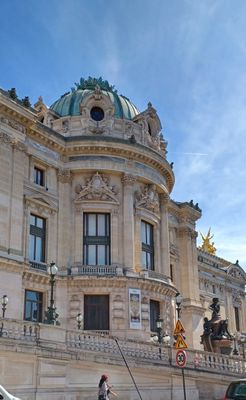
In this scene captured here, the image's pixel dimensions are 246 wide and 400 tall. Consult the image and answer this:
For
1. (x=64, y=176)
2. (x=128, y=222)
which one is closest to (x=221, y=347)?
(x=128, y=222)

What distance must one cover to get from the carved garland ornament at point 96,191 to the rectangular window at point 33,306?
7.50 metres

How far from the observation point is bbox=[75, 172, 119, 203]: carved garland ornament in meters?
39.6

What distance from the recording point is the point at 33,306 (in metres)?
35.4

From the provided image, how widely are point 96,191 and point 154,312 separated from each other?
31.2 feet

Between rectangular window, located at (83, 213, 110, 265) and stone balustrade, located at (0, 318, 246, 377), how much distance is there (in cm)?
1126

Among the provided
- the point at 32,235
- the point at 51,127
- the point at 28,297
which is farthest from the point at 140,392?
the point at 51,127

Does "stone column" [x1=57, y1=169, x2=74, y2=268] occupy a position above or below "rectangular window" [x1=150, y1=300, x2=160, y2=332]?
above

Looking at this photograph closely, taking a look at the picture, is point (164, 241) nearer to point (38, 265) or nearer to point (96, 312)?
point (96, 312)

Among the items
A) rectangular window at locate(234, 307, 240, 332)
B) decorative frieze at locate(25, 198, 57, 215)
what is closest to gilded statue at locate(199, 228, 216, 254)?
rectangular window at locate(234, 307, 240, 332)

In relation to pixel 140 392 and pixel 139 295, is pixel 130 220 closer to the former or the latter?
pixel 139 295

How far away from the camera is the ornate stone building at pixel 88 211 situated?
34438mm

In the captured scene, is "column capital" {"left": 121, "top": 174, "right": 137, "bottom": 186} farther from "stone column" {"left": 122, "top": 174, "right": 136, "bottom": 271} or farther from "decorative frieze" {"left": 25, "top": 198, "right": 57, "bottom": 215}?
"decorative frieze" {"left": 25, "top": 198, "right": 57, "bottom": 215}

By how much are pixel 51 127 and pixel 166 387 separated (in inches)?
899

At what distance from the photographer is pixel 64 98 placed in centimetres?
4512
